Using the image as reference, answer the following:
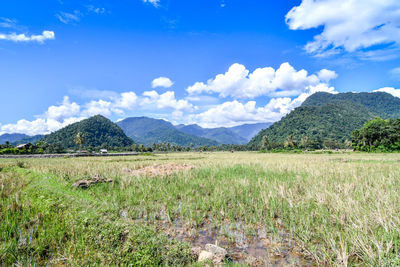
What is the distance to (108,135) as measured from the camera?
541ft

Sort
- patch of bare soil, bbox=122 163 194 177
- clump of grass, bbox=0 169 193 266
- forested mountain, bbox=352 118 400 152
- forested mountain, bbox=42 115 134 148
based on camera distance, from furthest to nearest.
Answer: forested mountain, bbox=42 115 134 148, forested mountain, bbox=352 118 400 152, patch of bare soil, bbox=122 163 194 177, clump of grass, bbox=0 169 193 266

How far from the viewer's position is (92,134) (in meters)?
152

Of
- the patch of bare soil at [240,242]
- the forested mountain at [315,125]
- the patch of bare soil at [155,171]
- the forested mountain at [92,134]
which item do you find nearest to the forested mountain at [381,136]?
the patch of bare soil at [155,171]

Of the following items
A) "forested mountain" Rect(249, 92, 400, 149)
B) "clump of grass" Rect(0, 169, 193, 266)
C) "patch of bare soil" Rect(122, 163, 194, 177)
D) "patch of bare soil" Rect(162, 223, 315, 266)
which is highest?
"forested mountain" Rect(249, 92, 400, 149)

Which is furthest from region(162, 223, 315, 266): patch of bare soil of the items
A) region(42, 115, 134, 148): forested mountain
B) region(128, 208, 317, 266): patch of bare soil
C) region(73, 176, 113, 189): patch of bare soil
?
region(42, 115, 134, 148): forested mountain

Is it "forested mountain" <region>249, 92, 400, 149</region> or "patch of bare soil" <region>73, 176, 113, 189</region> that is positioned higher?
"forested mountain" <region>249, 92, 400, 149</region>

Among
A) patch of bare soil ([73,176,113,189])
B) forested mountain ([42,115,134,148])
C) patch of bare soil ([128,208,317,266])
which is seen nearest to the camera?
patch of bare soil ([128,208,317,266])

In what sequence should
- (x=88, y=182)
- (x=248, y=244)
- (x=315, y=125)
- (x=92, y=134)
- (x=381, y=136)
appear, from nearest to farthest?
(x=248, y=244), (x=88, y=182), (x=381, y=136), (x=315, y=125), (x=92, y=134)

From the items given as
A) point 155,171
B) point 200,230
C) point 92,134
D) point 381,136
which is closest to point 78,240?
point 200,230

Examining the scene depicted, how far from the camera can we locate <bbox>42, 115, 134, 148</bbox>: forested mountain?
130 meters

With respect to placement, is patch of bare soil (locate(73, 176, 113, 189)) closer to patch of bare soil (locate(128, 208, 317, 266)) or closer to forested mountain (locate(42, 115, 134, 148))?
patch of bare soil (locate(128, 208, 317, 266))

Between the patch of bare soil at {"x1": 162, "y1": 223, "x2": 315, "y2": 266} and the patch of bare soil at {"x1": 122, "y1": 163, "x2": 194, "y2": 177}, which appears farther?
the patch of bare soil at {"x1": 122, "y1": 163, "x2": 194, "y2": 177}

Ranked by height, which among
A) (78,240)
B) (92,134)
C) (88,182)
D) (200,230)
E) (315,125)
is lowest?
(200,230)

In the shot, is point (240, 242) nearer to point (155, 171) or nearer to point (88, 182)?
point (88, 182)
